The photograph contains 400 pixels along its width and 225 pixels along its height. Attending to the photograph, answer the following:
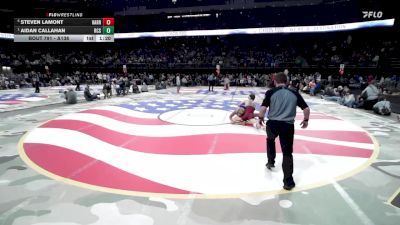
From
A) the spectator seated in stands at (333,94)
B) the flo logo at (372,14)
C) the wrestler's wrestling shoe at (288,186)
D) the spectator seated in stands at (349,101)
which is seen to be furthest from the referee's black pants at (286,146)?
the flo logo at (372,14)

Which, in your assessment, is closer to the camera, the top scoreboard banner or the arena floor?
the arena floor

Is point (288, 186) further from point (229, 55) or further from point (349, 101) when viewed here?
point (229, 55)

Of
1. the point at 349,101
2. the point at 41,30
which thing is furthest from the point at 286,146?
the point at 41,30

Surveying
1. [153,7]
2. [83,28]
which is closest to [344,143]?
[83,28]

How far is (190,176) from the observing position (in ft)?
17.8

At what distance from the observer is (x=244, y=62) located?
40.5 metres

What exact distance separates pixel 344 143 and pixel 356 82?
25.1 meters
